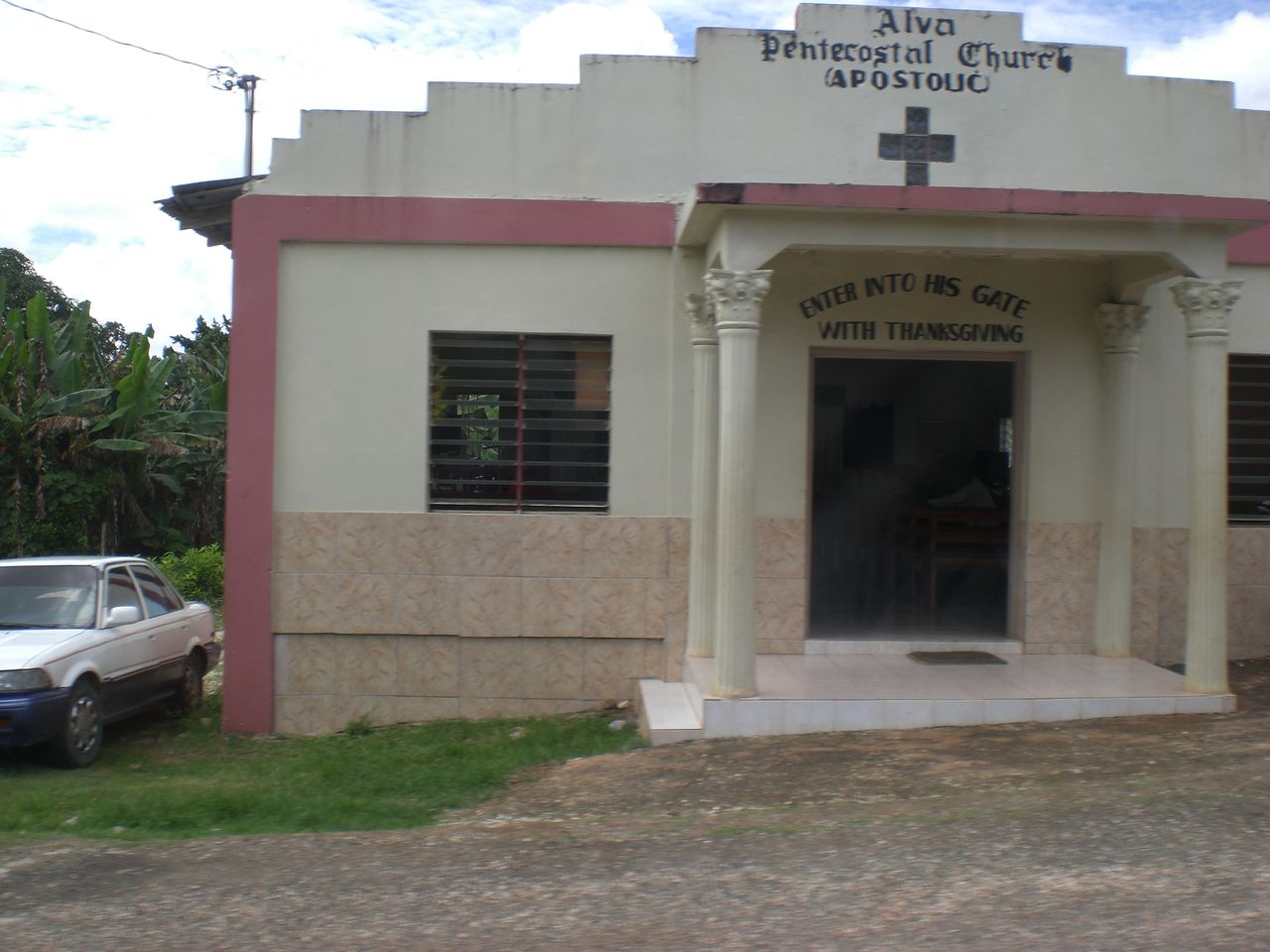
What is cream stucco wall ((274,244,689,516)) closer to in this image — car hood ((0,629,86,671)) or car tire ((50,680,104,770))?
car hood ((0,629,86,671))

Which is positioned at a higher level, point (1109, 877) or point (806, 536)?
point (806, 536)

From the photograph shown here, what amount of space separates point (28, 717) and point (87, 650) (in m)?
0.86

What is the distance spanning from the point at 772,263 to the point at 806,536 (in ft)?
7.41

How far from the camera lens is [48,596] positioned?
9688mm

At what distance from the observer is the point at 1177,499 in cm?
1016

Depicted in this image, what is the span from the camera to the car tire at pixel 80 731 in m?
8.63

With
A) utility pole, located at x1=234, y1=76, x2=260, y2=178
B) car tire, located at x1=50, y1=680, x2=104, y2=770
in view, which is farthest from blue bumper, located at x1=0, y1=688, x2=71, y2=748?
utility pole, located at x1=234, y1=76, x2=260, y2=178

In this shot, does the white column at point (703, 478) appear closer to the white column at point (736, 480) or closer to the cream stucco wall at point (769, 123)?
the white column at point (736, 480)

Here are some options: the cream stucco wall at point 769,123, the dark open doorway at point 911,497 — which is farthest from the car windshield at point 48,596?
the dark open doorway at point 911,497

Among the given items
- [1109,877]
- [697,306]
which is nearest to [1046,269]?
[697,306]

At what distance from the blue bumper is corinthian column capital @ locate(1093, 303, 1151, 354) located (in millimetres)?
8528

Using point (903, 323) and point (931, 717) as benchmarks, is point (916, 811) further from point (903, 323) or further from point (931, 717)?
point (903, 323)

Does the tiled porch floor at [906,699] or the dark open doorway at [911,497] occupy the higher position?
the dark open doorway at [911,497]

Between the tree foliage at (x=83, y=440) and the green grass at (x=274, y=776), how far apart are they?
8.26m
